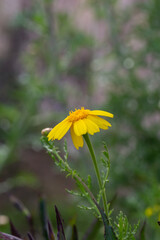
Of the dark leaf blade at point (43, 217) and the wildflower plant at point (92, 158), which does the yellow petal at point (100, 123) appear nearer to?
the wildflower plant at point (92, 158)

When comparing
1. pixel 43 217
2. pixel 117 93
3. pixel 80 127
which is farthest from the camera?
pixel 117 93

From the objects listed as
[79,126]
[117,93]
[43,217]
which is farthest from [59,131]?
[117,93]

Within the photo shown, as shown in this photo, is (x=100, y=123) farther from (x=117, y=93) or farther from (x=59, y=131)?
(x=117, y=93)

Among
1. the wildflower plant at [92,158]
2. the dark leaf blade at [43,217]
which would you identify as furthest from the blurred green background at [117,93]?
the wildflower plant at [92,158]

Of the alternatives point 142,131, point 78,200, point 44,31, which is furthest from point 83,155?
point 44,31

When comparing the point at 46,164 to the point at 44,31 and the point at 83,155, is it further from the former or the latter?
the point at 44,31

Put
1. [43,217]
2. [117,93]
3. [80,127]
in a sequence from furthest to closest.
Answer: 1. [117,93]
2. [43,217]
3. [80,127]

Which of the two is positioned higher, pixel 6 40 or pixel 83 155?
pixel 6 40

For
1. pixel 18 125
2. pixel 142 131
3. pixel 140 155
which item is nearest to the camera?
pixel 140 155

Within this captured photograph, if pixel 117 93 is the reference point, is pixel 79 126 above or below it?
below
